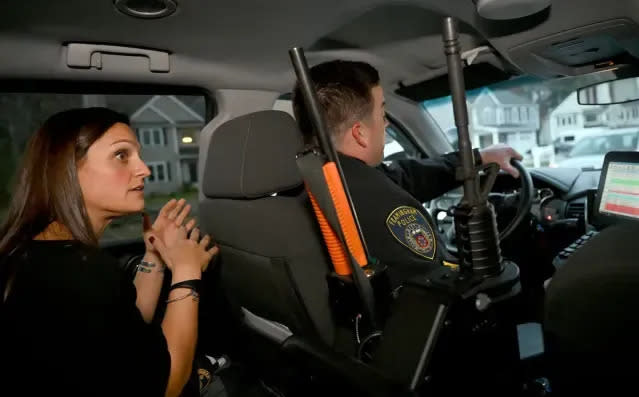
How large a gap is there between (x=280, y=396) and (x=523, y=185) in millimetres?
1371

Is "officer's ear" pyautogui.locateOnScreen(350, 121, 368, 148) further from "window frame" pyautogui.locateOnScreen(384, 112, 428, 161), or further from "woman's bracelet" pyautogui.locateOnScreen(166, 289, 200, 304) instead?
"window frame" pyautogui.locateOnScreen(384, 112, 428, 161)

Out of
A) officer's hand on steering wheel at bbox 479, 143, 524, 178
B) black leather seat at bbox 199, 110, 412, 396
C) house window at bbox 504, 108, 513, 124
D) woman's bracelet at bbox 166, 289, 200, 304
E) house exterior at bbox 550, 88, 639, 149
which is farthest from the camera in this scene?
house window at bbox 504, 108, 513, 124

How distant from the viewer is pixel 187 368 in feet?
4.13

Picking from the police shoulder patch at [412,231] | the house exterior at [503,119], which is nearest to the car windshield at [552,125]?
the house exterior at [503,119]

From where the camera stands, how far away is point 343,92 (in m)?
1.61

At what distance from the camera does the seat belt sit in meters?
1.12

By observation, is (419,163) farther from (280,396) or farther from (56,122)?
(56,122)

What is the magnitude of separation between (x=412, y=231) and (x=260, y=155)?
1.82 feet

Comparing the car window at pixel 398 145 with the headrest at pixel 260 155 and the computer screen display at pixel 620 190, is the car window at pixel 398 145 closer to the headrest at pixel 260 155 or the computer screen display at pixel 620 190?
the computer screen display at pixel 620 190

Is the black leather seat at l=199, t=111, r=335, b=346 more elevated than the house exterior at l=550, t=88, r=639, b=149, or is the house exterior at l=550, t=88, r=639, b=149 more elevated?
the house exterior at l=550, t=88, r=639, b=149

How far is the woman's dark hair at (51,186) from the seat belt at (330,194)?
60 cm

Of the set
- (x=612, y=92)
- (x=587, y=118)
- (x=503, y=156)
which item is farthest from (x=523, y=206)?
(x=587, y=118)

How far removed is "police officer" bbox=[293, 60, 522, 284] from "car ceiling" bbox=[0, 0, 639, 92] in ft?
1.02

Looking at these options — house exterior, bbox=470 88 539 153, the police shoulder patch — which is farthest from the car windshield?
the police shoulder patch
